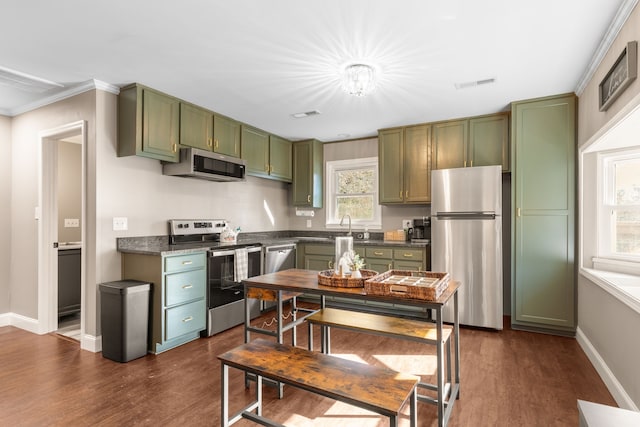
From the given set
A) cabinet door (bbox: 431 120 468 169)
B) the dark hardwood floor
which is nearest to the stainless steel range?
the dark hardwood floor

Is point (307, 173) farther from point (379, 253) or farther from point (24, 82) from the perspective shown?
point (24, 82)

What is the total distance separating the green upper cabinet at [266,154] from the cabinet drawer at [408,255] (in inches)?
83.7

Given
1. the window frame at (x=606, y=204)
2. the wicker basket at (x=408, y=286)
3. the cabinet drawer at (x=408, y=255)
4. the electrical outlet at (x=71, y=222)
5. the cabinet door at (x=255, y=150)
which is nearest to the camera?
the wicker basket at (x=408, y=286)

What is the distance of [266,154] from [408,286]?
3.55 m

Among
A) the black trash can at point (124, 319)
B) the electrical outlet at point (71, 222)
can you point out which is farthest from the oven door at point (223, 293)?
the electrical outlet at point (71, 222)

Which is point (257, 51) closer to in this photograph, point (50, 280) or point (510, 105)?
point (510, 105)

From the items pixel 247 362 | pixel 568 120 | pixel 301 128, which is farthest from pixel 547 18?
pixel 301 128

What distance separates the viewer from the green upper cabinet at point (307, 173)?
5.38 m

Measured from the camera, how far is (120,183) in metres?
3.36

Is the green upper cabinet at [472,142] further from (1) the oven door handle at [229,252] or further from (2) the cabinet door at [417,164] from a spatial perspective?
(1) the oven door handle at [229,252]

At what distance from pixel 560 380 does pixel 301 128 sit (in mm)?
3883

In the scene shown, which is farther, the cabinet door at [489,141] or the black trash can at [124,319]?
the cabinet door at [489,141]

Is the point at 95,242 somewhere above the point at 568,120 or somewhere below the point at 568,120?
below

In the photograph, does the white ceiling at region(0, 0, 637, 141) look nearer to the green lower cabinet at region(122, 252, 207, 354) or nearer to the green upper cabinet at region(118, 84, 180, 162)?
Answer: the green upper cabinet at region(118, 84, 180, 162)
